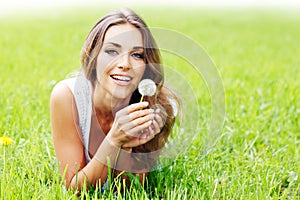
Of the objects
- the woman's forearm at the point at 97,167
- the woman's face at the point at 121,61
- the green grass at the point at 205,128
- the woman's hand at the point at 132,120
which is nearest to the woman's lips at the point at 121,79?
the woman's face at the point at 121,61

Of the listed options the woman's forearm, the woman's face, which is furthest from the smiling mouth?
the woman's forearm

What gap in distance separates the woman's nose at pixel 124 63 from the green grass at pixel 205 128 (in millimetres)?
455

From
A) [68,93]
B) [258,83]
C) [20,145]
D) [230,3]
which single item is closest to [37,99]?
[20,145]

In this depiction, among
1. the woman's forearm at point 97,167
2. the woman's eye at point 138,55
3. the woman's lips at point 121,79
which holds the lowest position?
the woman's forearm at point 97,167

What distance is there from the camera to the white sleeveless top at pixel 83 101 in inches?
80.7

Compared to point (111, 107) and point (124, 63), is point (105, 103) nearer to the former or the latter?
point (111, 107)

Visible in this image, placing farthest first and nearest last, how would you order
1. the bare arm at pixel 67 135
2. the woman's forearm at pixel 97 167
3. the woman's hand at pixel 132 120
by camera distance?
the bare arm at pixel 67 135
the woman's forearm at pixel 97 167
the woman's hand at pixel 132 120

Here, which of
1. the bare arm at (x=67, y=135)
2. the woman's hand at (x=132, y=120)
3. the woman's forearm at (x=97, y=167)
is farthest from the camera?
the bare arm at (x=67, y=135)

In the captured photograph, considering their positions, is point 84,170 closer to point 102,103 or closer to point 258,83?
point 102,103

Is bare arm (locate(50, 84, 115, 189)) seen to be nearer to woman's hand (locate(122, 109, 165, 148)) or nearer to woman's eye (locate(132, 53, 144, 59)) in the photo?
woman's hand (locate(122, 109, 165, 148))

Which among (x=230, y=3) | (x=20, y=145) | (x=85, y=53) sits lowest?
(x=20, y=145)

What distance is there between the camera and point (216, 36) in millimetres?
8352

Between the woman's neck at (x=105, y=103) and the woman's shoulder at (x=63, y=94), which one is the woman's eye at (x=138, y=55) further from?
the woman's shoulder at (x=63, y=94)

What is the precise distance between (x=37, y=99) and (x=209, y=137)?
134 centimetres
